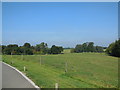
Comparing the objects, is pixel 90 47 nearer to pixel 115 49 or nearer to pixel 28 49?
pixel 115 49

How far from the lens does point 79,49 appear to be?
162750 mm

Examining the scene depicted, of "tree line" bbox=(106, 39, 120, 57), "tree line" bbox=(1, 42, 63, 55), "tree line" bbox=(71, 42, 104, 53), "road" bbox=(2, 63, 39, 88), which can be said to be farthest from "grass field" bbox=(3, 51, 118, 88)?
"tree line" bbox=(71, 42, 104, 53)

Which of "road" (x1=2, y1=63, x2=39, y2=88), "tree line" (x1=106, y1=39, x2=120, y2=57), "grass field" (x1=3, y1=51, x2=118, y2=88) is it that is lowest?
"grass field" (x1=3, y1=51, x2=118, y2=88)

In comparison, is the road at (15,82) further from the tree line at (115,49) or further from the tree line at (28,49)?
the tree line at (115,49)

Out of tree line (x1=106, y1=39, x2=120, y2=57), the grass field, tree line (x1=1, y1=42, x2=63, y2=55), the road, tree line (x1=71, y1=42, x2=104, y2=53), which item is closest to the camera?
the road

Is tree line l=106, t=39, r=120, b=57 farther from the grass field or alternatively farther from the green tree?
the grass field

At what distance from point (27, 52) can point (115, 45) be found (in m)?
44.2

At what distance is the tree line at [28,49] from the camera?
99.3 metres

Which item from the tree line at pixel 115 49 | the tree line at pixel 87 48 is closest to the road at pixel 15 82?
the tree line at pixel 115 49

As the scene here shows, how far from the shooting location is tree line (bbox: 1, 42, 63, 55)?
99287mm

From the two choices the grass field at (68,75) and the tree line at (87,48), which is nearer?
the grass field at (68,75)

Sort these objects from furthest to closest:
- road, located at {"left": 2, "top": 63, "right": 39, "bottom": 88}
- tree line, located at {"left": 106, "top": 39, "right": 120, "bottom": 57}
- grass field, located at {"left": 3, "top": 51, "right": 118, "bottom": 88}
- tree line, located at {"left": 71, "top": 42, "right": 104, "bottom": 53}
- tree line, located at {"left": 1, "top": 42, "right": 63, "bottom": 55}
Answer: tree line, located at {"left": 71, "top": 42, "right": 104, "bottom": 53}, tree line, located at {"left": 1, "top": 42, "right": 63, "bottom": 55}, tree line, located at {"left": 106, "top": 39, "right": 120, "bottom": 57}, grass field, located at {"left": 3, "top": 51, "right": 118, "bottom": 88}, road, located at {"left": 2, "top": 63, "right": 39, "bottom": 88}

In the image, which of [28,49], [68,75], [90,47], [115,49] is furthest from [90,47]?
[68,75]

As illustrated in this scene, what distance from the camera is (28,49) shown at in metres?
110
